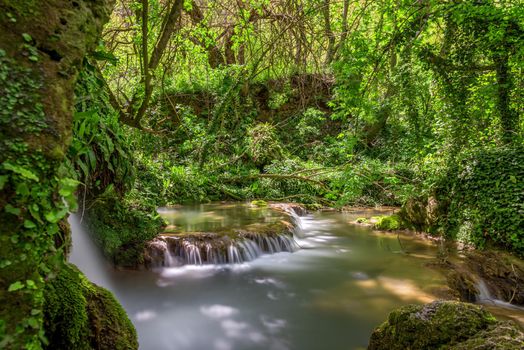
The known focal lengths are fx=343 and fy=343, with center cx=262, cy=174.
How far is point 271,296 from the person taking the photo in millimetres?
5383

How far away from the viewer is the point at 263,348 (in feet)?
13.3

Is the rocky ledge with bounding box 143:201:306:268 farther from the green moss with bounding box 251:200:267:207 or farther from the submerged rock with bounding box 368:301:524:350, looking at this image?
the submerged rock with bounding box 368:301:524:350

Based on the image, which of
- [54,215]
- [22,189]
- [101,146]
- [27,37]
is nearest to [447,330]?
[54,215]

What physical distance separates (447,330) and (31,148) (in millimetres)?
2879

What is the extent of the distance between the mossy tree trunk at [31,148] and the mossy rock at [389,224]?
28.7ft

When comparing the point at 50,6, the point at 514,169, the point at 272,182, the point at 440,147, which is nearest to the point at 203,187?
the point at 272,182

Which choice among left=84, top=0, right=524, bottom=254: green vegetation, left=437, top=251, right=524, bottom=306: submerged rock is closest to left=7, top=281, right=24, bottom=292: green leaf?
left=84, top=0, right=524, bottom=254: green vegetation

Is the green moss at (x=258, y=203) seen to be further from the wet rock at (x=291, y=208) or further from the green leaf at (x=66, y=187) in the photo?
the green leaf at (x=66, y=187)

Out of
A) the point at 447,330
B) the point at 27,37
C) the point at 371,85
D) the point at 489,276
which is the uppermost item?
the point at 371,85

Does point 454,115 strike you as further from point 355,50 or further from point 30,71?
point 30,71

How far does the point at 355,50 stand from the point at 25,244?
5827 mm

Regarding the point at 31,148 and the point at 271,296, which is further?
the point at 271,296

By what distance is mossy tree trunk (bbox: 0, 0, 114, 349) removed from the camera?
1257 mm

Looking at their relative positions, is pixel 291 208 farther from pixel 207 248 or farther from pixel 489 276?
pixel 489 276
